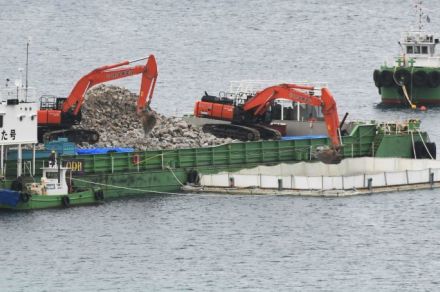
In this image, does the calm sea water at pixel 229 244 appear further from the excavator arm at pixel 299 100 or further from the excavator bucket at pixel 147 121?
the excavator bucket at pixel 147 121

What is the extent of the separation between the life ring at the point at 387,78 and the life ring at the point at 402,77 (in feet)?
1.26

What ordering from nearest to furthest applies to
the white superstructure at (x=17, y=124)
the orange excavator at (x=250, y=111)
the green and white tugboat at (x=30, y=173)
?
the green and white tugboat at (x=30, y=173), the white superstructure at (x=17, y=124), the orange excavator at (x=250, y=111)

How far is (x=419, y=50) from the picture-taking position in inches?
4946

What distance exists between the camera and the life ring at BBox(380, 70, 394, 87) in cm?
12331

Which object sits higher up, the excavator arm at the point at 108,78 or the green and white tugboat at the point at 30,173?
the excavator arm at the point at 108,78

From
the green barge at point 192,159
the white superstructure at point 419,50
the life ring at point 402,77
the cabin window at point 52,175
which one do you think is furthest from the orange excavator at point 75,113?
the white superstructure at point 419,50

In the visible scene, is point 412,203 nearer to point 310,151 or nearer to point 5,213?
point 310,151

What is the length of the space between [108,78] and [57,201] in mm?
10914

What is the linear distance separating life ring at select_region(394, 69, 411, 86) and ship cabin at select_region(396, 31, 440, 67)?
1.02 m

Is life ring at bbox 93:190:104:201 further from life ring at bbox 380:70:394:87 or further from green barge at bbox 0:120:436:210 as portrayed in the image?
life ring at bbox 380:70:394:87

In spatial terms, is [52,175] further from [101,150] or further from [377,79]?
[377,79]

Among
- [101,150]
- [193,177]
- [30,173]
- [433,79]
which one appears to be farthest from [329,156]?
[433,79]

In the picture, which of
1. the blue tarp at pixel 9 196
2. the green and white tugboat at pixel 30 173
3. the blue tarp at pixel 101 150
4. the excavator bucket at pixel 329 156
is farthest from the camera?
the excavator bucket at pixel 329 156

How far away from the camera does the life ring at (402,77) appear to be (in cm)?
12288
